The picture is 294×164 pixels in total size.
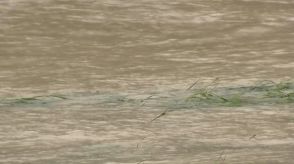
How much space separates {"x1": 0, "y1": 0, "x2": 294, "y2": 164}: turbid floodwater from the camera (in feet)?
10.00

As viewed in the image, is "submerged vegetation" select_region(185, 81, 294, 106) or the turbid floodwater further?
"submerged vegetation" select_region(185, 81, 294, 106)

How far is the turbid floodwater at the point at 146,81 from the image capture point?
3047mm

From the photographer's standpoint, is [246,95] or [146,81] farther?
[146,81]

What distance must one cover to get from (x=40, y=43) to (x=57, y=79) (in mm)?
641

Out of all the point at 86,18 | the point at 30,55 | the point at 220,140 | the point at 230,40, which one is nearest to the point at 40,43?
the point at 30,55

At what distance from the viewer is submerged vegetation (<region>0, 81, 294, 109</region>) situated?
11.8 feet

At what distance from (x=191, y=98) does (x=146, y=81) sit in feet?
1.06

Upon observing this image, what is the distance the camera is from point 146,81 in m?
3.91

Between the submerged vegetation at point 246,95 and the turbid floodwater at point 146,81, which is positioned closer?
the turbid floodwater at point 146,81

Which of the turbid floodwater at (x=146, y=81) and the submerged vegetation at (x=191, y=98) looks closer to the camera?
the turbid floodwater at (x=146, y=81)

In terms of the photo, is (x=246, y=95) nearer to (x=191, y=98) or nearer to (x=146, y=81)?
(x=191, y=98)

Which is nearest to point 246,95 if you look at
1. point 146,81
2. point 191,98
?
point 191,98

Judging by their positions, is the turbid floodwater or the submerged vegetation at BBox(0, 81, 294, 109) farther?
the submerged vegetation at BBox(0, 81, 294, 109)

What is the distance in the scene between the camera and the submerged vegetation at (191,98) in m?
3.58
